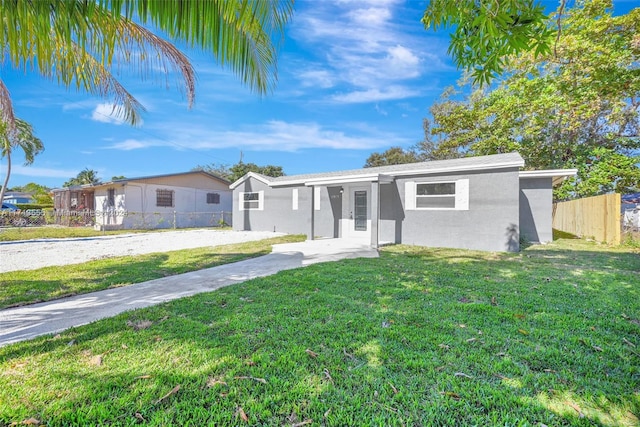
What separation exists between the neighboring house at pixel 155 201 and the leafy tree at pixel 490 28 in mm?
19115

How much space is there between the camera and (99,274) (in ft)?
20.4

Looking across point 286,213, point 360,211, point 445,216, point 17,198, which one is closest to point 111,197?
point 286,213

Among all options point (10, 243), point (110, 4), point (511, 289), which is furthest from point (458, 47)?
point (10, 243)

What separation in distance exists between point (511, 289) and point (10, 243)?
16.3 m

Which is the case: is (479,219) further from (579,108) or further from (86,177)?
(86,177)

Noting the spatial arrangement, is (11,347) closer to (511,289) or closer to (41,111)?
(511,289)

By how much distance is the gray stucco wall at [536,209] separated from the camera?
11.5 metres

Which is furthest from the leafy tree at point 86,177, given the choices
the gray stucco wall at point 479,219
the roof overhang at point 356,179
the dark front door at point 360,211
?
the gray stucco wall at point 479,219

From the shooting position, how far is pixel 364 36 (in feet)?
29.4

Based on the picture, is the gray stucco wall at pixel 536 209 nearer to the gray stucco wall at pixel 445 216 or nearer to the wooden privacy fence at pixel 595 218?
the gray stucco wall at pixel 445 216

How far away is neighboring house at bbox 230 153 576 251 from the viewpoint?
30.7 feet

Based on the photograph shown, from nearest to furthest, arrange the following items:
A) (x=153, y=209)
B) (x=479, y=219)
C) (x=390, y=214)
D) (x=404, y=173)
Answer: (x=479, y=219) → (x=404, y=173) → (x=390, y=214) → (x=153, y=209)

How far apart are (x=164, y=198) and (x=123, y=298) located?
18.1 meters

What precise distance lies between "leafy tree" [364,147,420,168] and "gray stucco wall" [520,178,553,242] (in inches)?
725
